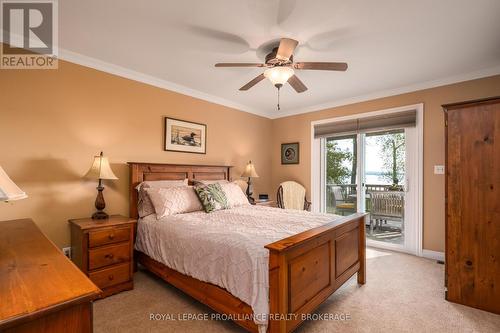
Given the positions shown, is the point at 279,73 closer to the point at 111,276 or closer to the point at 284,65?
the point at 284,65

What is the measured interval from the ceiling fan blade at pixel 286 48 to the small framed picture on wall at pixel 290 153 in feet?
9.47

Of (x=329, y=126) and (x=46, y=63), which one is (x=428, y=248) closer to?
(x=329, y=126)

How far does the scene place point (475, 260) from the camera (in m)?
2.30

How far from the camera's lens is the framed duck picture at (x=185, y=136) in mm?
3594

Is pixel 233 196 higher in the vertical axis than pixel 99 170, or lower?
lower

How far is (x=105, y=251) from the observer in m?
2.40

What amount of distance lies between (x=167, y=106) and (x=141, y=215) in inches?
62.6

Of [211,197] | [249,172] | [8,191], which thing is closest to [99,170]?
[211,197]

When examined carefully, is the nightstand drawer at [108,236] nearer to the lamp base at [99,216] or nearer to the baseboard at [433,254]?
the lamp base at [99,216]

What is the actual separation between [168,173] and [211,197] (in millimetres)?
782

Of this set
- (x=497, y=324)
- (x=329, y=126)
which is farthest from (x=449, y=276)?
(x=329, y=126)

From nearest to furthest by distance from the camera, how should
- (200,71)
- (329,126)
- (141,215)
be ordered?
(141,215) < (200,71) < (329,126)

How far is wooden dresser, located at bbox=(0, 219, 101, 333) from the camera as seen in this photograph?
2.54 ft

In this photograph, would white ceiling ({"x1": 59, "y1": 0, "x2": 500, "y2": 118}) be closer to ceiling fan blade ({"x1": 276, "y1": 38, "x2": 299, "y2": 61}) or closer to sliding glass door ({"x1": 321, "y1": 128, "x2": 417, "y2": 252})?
ceiling fan blade ({"x1": 276, "y1": 38, "x2": 299, "y2": 61})
